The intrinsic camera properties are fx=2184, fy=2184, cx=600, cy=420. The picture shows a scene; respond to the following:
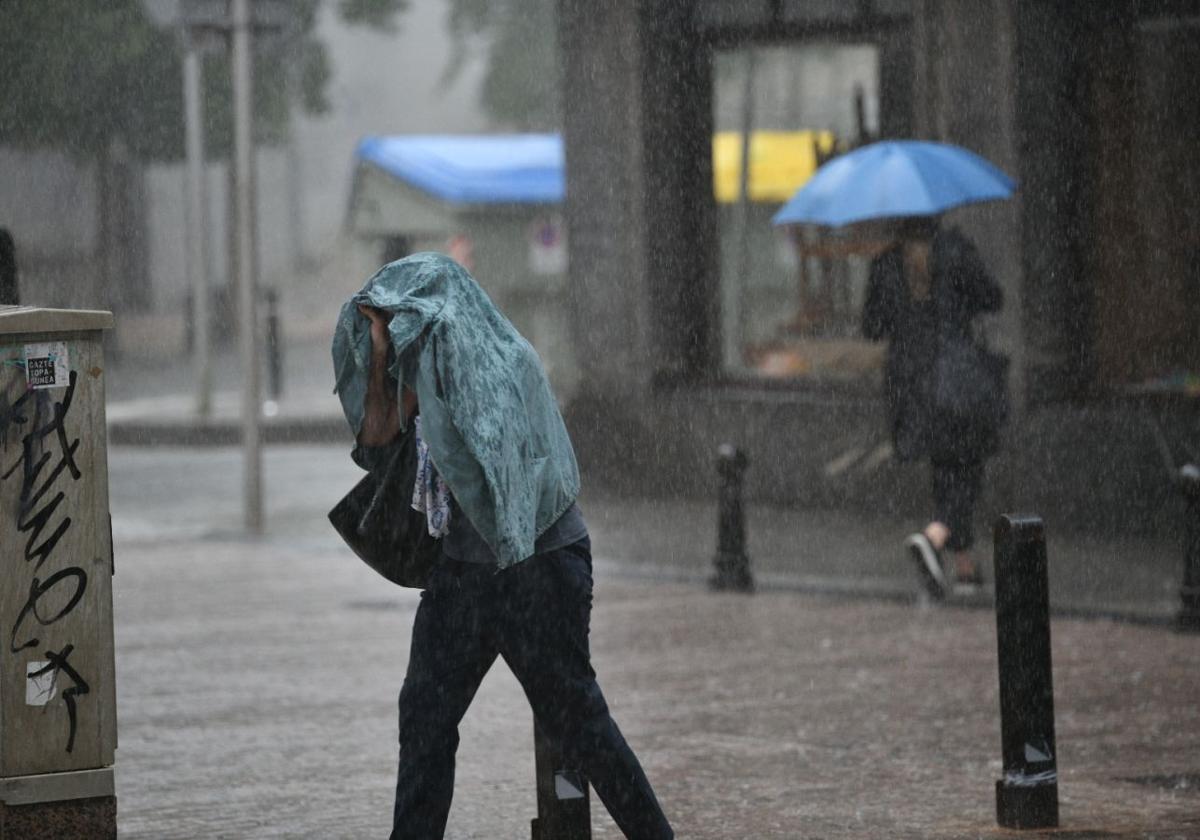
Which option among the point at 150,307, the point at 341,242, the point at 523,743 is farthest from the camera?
the point at 341,242

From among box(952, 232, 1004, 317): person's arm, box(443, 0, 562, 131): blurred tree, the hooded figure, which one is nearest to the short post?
box(952, 232, 1004, 317): person's arm

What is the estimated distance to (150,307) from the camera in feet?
138

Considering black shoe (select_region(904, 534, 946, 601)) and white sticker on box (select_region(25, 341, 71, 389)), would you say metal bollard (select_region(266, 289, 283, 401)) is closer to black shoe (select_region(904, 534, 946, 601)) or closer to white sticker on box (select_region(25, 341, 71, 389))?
black shoe (select_region(904, 534, 946, 601))

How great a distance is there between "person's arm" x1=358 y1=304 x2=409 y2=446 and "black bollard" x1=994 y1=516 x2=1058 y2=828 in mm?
1949

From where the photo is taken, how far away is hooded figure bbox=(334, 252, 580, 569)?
481 centimetres

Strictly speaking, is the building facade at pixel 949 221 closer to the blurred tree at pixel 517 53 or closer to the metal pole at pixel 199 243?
the metal pole at pixel 199 243

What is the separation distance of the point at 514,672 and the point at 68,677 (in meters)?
1.11

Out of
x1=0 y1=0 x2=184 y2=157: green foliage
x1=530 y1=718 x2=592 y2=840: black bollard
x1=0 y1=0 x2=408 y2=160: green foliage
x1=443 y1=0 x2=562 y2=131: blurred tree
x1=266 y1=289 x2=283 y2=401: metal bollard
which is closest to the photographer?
x1=530 y1=718 x2=592 y2=840: black bollard

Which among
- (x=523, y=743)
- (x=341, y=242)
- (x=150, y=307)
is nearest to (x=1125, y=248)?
(x=523, y=743)

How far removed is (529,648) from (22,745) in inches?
49.9

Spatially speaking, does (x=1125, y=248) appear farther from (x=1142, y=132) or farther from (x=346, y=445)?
(x=346, y=445)

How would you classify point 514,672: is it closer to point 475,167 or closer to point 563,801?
point 563,801

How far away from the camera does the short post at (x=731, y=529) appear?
11.5 meters

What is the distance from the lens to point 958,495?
10805 mm
